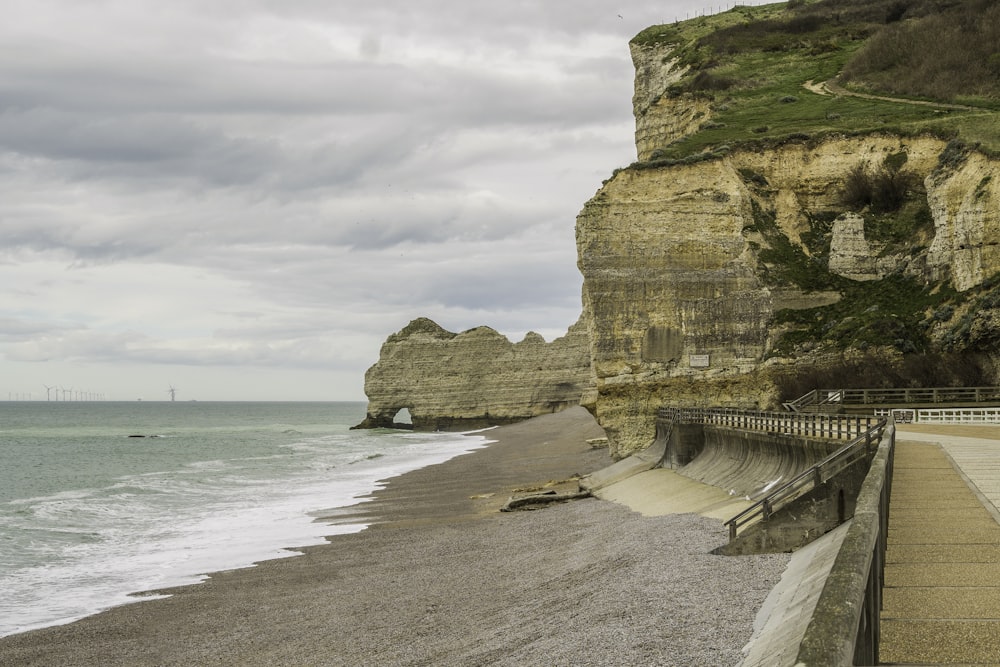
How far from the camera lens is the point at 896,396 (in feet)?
136

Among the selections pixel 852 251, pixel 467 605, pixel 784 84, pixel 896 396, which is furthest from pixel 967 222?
pixel 467 605

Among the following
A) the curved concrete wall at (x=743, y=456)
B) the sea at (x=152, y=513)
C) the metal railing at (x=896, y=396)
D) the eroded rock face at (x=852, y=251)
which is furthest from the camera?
the eroded rock face at (x=852, y=251)

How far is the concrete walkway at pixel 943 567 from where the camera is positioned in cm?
706

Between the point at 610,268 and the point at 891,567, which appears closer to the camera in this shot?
the point at 891,567

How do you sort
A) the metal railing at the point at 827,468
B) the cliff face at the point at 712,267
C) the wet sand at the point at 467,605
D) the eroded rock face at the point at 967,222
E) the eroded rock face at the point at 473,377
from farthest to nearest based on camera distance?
the eroded rock face at the point at 473,377 < the cliff face at the point at 712,267 < the eroded rock face at the point at 967,222 < the metal railing at the point at 827,468 < the wet sand at the point at 467,605

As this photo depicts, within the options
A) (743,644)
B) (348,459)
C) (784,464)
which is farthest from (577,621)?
(348,459)

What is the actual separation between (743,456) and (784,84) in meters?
54.6

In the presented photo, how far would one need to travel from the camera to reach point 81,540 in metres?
30.3

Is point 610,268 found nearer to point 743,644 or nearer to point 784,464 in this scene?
point 784,464

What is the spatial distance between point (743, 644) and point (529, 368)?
11190 cm

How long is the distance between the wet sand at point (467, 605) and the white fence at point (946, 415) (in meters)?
16.1

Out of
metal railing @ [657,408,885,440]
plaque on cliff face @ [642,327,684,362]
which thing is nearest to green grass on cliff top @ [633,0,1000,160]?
plaque on cliff face @ [642,327,684,362]

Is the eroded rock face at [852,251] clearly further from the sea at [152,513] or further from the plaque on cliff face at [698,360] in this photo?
the sea at [152,513]

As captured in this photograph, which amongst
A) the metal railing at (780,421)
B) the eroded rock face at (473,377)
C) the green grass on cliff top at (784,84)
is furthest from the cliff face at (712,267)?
the eroded rock face at (473,377)
